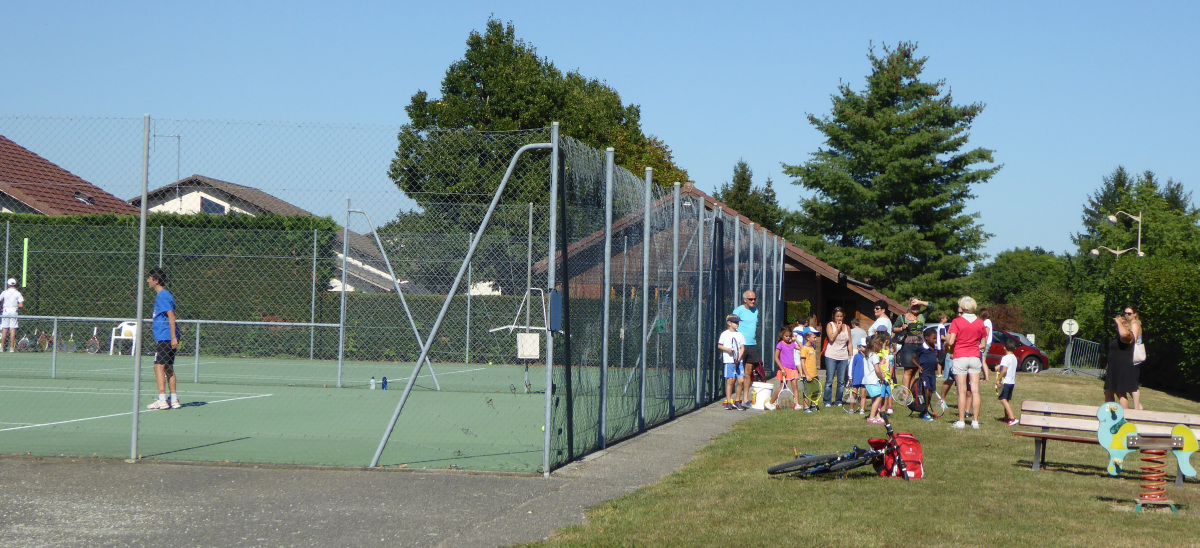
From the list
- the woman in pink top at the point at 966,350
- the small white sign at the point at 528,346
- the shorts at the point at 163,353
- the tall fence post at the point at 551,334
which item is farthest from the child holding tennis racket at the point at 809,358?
the shorts at the point at 163,353

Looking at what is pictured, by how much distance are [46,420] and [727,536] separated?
8.65m

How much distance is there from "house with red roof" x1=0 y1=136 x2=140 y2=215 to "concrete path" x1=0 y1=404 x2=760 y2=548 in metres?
2.69

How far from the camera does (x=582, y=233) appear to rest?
9656 millimetres

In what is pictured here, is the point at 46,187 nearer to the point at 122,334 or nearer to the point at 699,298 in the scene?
the point at 699,298

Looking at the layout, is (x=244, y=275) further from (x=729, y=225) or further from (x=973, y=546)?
(x=973, y=546)

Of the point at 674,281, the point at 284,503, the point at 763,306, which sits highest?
the point at 674,281

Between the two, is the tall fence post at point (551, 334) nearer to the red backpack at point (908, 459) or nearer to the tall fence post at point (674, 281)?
the red backpack at point (908, 459)

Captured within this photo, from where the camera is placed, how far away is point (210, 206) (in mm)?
11344

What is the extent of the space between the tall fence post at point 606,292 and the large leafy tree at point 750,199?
3053 inches

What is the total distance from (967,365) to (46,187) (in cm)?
1053

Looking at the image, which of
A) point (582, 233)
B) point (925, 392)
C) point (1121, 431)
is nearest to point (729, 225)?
point (925, 392)

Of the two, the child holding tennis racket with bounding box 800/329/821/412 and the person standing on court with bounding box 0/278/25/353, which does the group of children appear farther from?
the person standing on court with bounding box 0/278/25/353

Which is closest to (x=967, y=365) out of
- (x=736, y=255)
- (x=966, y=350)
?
(x=966, y=350)

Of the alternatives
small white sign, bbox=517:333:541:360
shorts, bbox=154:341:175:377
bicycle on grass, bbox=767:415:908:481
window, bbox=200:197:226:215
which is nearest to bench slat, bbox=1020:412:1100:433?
bicycle on grass, bbox=767:415:908:481
